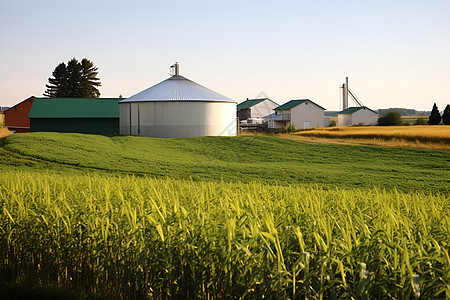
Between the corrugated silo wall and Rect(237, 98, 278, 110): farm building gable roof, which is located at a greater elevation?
Rect(237, 98, 278, 110): farm building gable roof

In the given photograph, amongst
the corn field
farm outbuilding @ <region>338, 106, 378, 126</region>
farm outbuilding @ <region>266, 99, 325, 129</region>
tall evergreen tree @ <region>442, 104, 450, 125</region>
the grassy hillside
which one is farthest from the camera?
farm outbuilding @ <region>338, 106, 378, 126</region>

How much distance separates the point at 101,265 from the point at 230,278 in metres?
1.60

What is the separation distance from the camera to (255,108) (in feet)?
279

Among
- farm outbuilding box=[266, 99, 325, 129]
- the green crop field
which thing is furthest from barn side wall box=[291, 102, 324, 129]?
the green crop field

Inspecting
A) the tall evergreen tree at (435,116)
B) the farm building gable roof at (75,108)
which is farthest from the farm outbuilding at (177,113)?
the tall evergreen tree at (435,116)

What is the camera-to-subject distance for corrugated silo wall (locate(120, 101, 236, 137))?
119 ft

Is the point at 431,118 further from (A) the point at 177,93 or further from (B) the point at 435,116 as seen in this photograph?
(A) the point at 177,93

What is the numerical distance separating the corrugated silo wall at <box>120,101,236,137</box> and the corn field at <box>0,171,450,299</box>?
99.1 ft

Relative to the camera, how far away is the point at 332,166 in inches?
933

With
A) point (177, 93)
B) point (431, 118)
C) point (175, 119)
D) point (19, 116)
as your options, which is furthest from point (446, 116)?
point (19, 116)

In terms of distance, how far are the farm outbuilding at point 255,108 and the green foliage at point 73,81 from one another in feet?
80.6

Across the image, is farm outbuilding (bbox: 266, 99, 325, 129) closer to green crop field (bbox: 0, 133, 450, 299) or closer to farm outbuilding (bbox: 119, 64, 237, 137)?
farm outbuilding (bbox: 119, 64, 237, 137)

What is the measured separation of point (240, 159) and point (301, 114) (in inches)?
1806

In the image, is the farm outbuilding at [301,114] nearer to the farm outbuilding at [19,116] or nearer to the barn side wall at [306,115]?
the barn side wall at [306,115]
